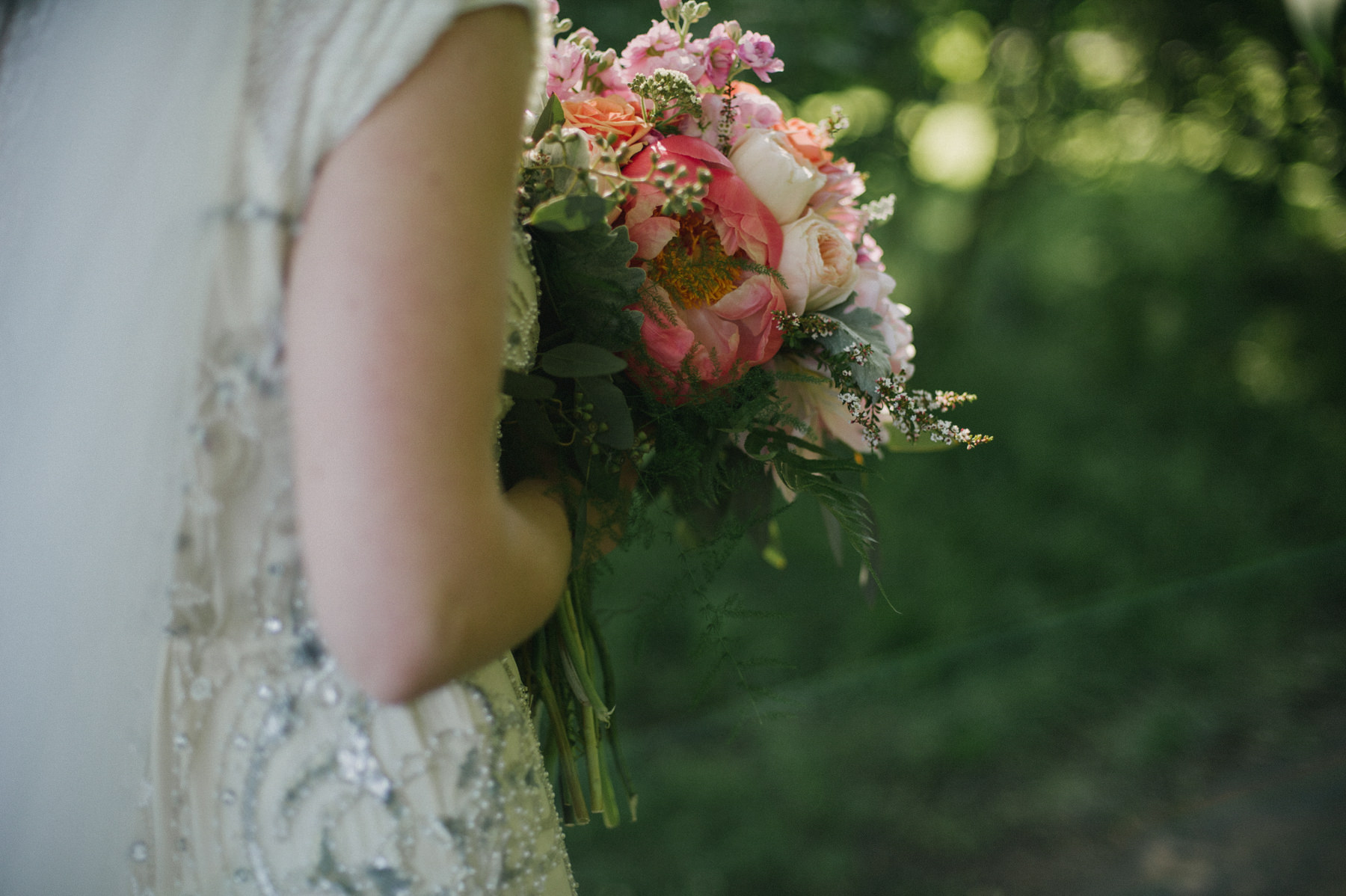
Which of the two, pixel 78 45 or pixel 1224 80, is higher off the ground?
pixel 1224 80

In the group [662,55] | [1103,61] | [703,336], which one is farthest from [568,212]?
[1103,61]

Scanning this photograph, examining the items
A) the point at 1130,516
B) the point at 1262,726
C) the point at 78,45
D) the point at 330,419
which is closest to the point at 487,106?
the point at 330,419

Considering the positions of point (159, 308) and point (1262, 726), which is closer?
point (159, 308)

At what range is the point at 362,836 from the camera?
2.23 ft

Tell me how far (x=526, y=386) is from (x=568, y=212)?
6.3 inches

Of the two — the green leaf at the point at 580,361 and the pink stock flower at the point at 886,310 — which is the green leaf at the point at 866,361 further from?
the green leaf at the point at 580,361

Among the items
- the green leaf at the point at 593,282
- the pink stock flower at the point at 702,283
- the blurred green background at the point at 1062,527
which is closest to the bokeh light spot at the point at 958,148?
the blurred green background at the point at 1062,527

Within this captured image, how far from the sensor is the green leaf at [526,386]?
2.63 ft

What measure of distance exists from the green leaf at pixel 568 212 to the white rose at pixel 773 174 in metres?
0.22

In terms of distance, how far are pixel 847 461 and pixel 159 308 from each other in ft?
2.15

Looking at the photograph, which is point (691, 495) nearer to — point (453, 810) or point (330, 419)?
point (453, 810)

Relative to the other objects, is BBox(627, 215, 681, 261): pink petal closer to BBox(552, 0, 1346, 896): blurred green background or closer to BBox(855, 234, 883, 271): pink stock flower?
BBox(855, 234, 883, 271): pink stock flower

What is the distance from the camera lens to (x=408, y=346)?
20.0 inches

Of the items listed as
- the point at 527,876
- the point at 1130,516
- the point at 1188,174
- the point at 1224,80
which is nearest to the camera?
the point at 527,876
